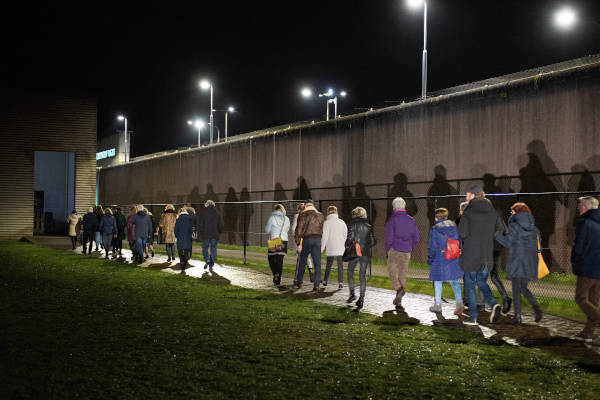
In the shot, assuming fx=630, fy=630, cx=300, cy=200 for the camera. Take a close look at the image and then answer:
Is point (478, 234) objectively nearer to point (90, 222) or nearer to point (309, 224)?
point (309, 224)

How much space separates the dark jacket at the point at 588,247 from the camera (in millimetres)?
A: 8430

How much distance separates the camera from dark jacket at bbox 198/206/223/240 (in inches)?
662

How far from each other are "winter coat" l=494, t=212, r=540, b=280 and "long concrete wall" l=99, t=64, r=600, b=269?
7.31m

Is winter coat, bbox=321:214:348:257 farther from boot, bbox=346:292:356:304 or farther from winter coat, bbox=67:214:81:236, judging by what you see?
winter coat, bbox=67:214:81:236

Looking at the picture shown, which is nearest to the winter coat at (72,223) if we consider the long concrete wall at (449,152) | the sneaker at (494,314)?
the long concrete wall at (449,152)

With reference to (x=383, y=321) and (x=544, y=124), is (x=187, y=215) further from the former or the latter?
(x=544, y=124)

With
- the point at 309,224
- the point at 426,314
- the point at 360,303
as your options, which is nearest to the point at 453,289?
the point at 426,314

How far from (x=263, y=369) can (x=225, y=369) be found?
1.35ft

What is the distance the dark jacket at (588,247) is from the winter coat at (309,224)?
19.2 ft

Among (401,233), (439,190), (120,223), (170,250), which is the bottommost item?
(170,250)

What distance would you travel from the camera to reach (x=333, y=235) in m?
13.2

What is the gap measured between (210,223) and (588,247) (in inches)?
411

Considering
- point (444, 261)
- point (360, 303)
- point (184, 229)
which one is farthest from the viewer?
point (184, 229)

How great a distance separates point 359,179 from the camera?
25.6 m
